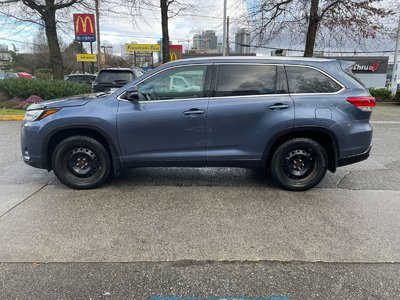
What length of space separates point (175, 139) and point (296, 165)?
5.67 ft

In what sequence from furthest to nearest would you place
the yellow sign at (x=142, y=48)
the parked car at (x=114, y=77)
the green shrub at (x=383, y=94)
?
the yellow sign at (x=142, y=48), the green shrub at (x=383, y=94), the parked car at (x=114, y=77)

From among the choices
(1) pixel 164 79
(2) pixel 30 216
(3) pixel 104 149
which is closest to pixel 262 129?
(1) pixel 164 79

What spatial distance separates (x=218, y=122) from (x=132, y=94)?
1185 mm

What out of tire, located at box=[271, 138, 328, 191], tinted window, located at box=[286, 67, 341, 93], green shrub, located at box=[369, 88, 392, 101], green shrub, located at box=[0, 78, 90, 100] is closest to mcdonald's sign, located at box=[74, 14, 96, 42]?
green shrub, located at box=[0, 78, 90, 100]

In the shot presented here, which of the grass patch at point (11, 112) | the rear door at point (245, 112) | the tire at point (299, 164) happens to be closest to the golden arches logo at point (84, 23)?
the grass patch at point (11, 112)

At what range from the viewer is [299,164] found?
450 centimetres

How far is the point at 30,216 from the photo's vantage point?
3.73m

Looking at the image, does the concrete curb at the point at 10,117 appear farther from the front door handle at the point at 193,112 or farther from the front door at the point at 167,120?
the front door handle at the point at 193,112

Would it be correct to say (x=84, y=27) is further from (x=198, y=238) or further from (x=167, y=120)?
(x=198, y=238)

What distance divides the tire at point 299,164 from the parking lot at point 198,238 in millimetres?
170

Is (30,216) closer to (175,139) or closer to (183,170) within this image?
(175,139)

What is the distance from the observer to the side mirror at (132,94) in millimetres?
4195

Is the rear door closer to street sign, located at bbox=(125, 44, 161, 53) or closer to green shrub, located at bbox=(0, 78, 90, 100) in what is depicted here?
green shrub, located at bbox=(0, 78, 90, 100)

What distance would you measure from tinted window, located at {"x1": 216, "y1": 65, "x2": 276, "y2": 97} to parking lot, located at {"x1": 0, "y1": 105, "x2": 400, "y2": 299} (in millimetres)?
A: 1385
